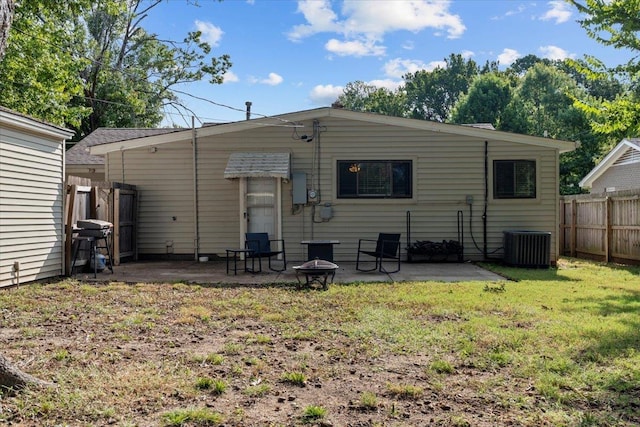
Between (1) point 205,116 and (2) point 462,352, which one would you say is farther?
(1) point 205,116

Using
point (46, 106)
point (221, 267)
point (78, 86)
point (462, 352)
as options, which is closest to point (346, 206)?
point (221, 267)

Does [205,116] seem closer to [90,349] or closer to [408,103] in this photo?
[90,349]

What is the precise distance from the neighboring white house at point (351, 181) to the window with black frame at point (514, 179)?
0.9 inches

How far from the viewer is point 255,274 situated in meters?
8.26

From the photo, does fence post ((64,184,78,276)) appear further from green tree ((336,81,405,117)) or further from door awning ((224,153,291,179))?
green tree ((336,81,405,117))

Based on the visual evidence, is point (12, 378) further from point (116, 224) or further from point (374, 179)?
point (374, 179)

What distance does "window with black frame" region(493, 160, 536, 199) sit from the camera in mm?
10234

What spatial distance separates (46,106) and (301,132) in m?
9.86

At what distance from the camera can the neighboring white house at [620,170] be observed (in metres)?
16.2

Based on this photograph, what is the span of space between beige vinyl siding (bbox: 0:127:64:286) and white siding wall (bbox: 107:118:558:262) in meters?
3.15

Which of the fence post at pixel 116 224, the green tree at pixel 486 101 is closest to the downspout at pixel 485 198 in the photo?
the fence post at pixel 116 224

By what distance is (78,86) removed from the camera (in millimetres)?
16484

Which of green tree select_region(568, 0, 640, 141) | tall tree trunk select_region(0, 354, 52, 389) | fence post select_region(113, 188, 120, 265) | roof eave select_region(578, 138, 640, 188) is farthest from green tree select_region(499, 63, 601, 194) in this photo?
tall tree trunk select_region(0, 354, 52, 389)

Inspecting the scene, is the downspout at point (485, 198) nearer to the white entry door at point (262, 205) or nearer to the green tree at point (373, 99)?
the white entry door at point (262, 205)
